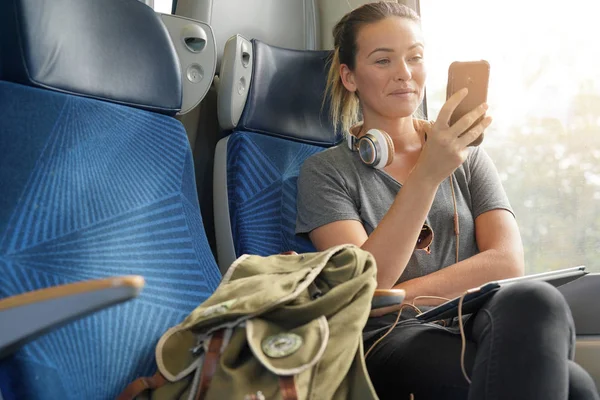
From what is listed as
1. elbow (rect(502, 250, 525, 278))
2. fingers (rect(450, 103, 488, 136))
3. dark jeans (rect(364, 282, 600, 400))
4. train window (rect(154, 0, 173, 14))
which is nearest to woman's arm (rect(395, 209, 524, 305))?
elbow (rect(502, 250, 525, 278))

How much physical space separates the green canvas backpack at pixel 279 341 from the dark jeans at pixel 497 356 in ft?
0.55

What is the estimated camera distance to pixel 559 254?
2.12 m

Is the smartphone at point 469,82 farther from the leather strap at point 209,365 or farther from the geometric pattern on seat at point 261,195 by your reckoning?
the leather strap at point 209,365

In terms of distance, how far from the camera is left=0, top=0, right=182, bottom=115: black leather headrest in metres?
1.45

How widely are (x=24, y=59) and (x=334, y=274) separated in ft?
2.59

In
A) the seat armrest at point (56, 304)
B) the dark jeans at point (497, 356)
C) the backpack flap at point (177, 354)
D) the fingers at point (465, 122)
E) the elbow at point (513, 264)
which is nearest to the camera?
the seat armrest at point (56, 304)

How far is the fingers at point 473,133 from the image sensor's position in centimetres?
159

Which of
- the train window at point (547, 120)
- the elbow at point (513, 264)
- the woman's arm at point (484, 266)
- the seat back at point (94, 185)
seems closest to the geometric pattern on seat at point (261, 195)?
the seat back at point (94, 185)

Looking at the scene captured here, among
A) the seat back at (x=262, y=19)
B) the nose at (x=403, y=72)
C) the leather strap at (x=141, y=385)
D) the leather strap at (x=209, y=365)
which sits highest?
the seat back at (x=262, y=19)

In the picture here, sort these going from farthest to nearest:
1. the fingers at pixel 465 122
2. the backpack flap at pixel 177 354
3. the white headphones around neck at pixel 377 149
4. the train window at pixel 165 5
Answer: the train window at pixel 165 5, the white headphones around neck at pixel 377 149, the fingers at pixel 465 122, the backpack flap at pixel 177 354

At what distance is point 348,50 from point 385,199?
1.67 ft

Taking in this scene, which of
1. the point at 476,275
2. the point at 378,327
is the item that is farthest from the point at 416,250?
the point at 378,327

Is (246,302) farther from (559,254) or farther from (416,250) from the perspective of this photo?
(559,254)

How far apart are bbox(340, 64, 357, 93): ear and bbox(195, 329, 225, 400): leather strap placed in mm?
1121
